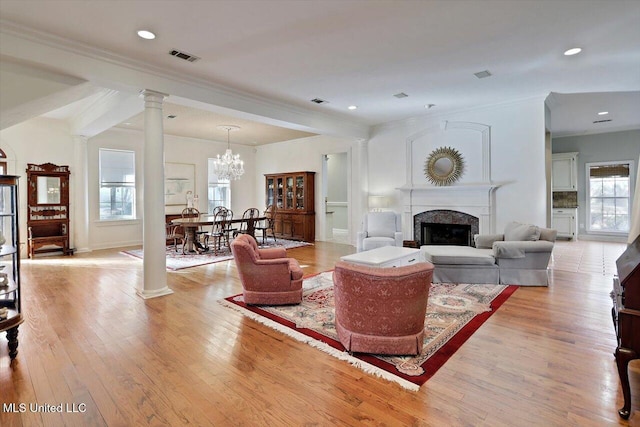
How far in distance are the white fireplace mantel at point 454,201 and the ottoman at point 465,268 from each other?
5.47 feet

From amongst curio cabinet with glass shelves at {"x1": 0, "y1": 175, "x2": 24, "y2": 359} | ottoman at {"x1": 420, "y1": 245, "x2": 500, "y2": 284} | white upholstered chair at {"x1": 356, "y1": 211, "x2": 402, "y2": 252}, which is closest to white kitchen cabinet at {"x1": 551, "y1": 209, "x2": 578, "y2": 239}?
white upholstered chair at {"x1": 356, "y1": 211, "x2": 402, "y2": 252}

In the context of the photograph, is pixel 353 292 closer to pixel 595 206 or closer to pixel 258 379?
pixel 258 379

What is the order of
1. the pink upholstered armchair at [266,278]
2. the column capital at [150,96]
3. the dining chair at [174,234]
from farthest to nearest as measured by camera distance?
1. the dining chair at [174,234]
2. the column capital at [150,96]
3. the pink upholstered armchair at [266,278]

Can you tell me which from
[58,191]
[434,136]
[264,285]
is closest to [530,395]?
[264,285]

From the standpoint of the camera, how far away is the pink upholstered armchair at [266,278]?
3588 millimetres

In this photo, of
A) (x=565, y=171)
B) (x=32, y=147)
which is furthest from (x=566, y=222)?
(x=32, y=147)

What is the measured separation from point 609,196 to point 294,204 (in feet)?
26.8

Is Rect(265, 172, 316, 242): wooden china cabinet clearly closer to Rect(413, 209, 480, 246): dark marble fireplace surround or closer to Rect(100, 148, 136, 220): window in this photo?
Rect(413, 209, 480, 246): dark marble fireplace surround

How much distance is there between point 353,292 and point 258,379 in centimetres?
89

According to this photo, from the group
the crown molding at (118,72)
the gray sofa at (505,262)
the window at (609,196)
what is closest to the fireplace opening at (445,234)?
the gray sofa at (505,262)

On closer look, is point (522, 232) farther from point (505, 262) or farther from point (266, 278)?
point (266, 278)

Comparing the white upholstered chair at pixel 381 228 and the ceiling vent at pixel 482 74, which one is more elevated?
Result: the ceiling vent at pixel 482 74

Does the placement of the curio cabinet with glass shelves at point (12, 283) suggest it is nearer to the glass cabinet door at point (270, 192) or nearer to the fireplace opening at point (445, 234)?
the fireplace opening at point (445, 234)

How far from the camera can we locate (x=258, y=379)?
2.28 metres
